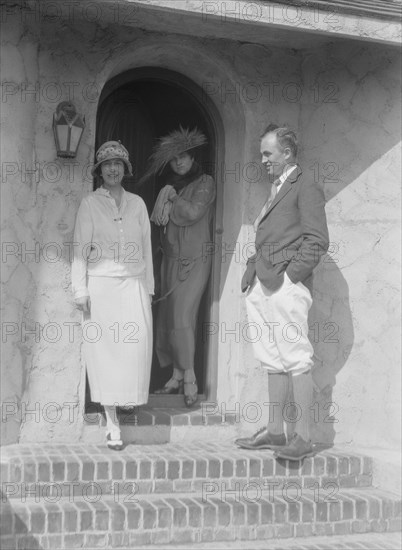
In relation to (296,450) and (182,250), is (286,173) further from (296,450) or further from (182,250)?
(296,450)

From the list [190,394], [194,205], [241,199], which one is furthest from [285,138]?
[190,394]

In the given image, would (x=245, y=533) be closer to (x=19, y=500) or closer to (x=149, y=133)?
(x=19, y=500)

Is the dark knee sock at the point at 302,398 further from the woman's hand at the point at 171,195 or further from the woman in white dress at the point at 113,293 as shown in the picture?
the woman's hand at the point at 171,195

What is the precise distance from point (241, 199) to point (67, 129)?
1535 millimetres

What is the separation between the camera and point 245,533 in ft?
18.7

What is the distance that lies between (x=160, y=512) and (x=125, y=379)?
106 centimetres

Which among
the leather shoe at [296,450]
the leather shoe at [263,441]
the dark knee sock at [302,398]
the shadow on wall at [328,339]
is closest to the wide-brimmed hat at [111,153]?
the shadow on wall at [328,339]

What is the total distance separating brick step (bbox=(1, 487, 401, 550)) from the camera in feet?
17.4

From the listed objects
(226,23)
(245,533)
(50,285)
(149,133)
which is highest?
(226,23)

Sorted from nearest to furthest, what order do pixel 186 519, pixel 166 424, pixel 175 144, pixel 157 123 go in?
pixel 186 519 < pixel 166 424 < pixel 175 144 < pixel 157 123

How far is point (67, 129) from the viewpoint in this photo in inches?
255

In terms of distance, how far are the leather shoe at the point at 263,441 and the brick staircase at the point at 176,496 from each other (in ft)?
0.32

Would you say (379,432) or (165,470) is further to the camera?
(379,432)

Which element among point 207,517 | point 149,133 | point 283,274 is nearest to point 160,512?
point 207,517
